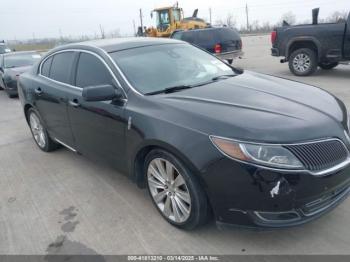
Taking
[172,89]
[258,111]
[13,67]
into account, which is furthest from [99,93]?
[13,67]

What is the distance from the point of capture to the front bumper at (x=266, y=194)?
2.44 meters

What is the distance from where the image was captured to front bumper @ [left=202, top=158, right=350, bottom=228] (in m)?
2.44

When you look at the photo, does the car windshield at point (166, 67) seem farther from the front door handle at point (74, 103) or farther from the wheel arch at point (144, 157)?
the front door handle at point (74, 103)

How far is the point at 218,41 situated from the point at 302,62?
3.29 m

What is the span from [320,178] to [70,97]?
2.89m

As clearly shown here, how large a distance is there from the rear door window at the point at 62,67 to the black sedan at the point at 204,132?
29 millimetres

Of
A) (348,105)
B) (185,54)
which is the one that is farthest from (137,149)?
(348,105)

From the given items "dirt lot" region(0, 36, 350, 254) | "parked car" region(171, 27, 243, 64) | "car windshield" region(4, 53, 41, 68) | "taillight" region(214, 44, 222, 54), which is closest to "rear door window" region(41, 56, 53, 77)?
"dirt lot" region(0, 36, 350, 254)

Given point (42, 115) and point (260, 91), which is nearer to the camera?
point (260, 91)

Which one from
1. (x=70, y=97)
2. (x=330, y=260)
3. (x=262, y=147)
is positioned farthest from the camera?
(x=70, y=97)

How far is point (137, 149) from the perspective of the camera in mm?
3211

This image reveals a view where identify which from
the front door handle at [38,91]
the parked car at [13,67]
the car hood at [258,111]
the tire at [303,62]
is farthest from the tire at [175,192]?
the parked car at [13,67]

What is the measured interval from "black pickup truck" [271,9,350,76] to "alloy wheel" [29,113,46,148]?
792 cm

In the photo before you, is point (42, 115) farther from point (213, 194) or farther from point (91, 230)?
point (213, 194)
